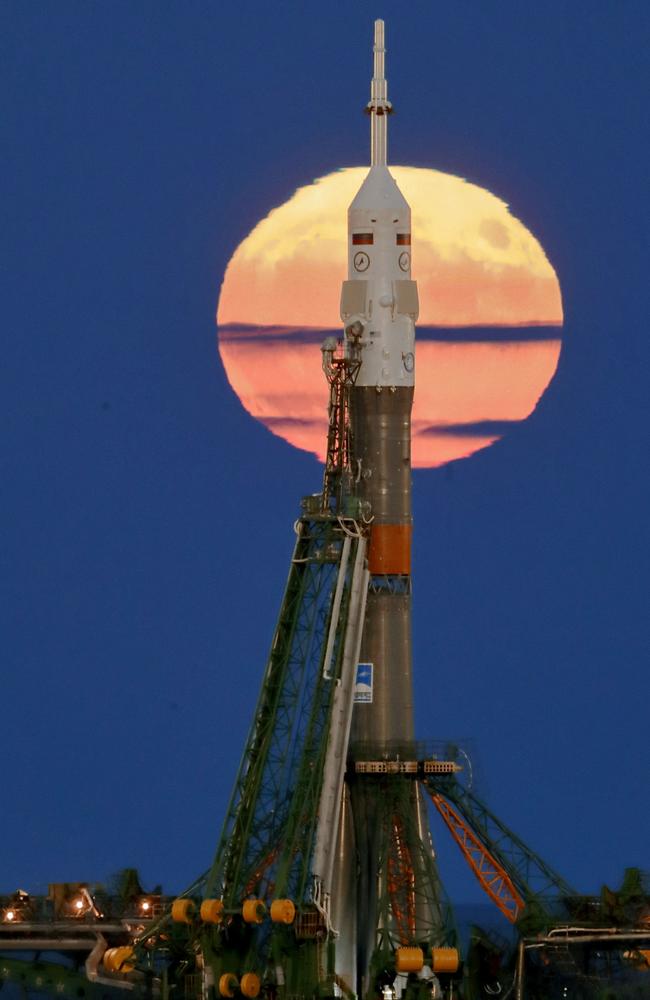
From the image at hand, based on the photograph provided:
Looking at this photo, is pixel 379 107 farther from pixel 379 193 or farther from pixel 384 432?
pixel 384 432

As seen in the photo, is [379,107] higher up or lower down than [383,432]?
higher up

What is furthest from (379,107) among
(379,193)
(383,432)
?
(383,432)

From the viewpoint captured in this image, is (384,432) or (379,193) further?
(379,193)

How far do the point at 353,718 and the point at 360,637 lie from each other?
3794 mm

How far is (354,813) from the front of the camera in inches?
4815

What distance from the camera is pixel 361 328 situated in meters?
124

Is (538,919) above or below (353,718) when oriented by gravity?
below

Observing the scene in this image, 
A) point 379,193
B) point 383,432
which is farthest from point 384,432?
point 379,193

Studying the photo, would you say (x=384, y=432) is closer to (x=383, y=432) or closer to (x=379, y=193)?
(x=383, y=432)

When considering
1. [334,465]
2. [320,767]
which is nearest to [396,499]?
[334,465]

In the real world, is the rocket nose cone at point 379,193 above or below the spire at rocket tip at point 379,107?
below

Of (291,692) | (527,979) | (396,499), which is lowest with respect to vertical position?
(527,979)

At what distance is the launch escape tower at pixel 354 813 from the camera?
116375 mm

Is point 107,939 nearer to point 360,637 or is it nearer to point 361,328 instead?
point 360,637
